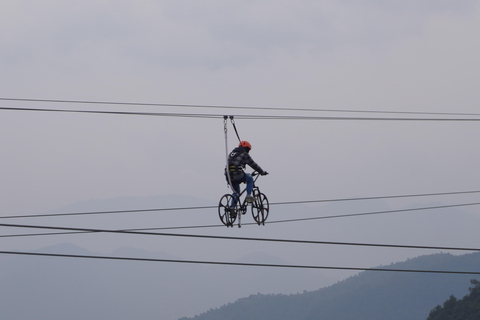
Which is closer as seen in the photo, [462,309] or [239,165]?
[239,165]

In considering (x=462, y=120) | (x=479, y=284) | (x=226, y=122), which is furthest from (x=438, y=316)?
(x=226, y=122)

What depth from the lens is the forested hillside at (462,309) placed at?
136 meters

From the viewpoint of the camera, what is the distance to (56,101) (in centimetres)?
2141

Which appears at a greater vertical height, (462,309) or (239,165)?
(239,165)

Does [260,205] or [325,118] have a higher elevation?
[325,118]

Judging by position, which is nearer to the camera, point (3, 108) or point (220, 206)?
point (3, 108)

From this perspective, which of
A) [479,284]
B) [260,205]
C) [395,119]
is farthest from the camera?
[479,284]

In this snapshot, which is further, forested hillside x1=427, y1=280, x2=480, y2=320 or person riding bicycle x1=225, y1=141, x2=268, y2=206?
forested hillside x1=427, y1=280, x2=480, y2=320

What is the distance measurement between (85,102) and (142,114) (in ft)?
6.94

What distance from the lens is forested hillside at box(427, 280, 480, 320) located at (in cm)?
13550

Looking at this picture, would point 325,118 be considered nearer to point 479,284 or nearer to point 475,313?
point 475,313

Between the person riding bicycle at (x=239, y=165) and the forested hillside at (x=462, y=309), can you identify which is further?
the forested hillside at (x=462, y=309)

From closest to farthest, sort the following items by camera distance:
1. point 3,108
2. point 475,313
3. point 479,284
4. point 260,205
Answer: point 3,108 → point 260,205 → point 475,313 → point 479,284

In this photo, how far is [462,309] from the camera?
458 ft
